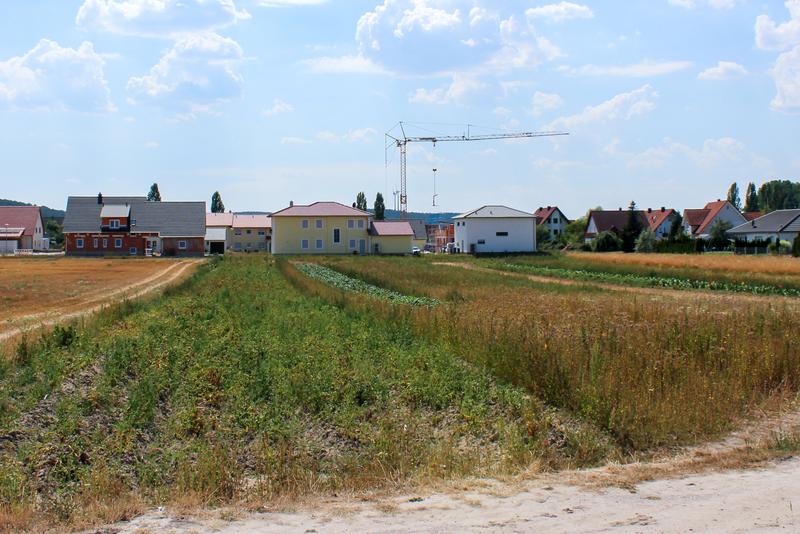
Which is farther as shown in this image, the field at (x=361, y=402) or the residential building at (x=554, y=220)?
the residential building at (x=554, y=220)

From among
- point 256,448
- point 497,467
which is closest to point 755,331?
point 497,467

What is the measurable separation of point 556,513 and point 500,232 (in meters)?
87.6

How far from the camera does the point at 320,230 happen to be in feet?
300

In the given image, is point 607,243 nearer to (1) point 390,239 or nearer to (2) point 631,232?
(2) point 631,232

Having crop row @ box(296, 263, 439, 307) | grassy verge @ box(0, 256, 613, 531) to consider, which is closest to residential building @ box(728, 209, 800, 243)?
crop row @ box(296, 263, 439, 307)

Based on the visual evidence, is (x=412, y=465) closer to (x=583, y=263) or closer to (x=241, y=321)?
(x=241, y=321)

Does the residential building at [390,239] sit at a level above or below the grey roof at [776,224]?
below

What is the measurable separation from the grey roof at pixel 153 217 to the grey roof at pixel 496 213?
3293 cm

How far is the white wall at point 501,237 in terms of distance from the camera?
306ft

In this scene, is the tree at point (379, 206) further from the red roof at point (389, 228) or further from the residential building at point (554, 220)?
the red roof at point (389, 228)

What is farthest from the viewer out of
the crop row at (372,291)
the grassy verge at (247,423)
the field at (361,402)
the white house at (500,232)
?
the white house at (500,232)

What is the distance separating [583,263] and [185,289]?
34821mm

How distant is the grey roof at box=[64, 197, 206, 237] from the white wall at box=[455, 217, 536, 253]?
108 feet

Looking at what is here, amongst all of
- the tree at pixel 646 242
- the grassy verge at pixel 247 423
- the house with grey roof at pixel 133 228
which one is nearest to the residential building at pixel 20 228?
the house with grey roof at pixel 133 228
